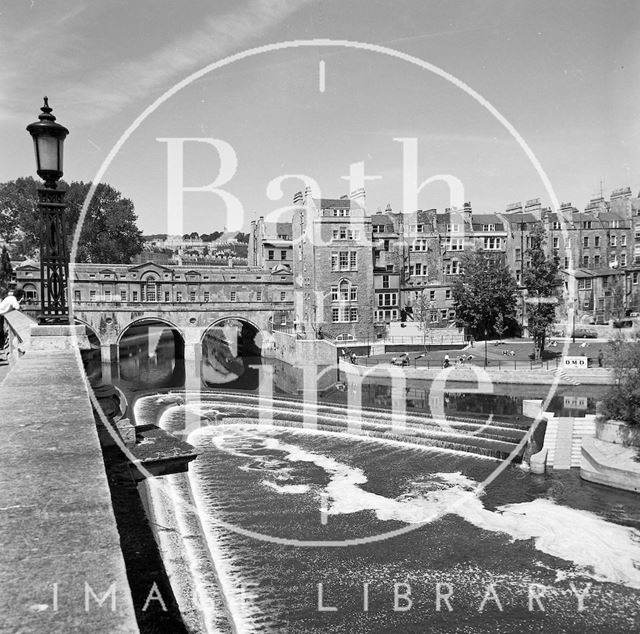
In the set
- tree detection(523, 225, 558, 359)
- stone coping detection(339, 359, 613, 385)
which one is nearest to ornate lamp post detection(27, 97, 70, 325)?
stone coping detection(339, 359, 613, 385)

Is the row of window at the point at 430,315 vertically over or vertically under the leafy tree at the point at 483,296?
under

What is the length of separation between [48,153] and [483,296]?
57877 millimetres

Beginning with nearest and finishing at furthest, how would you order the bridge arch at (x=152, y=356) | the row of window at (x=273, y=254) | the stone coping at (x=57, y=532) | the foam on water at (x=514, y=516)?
1. the stone coping at (x=57, y=532)
2. the foam on water at (x=514, y=516)
3. the bridge arch at (x=152, y=356)
4. the row of window at (x=273, y=254)

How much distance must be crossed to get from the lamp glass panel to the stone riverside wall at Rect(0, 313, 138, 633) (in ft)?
16.8

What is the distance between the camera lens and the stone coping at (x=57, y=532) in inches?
92.7

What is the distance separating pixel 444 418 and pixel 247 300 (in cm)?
4079

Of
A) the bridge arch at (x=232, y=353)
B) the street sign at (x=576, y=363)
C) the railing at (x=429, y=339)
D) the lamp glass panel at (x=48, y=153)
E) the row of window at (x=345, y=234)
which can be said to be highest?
the row of window at (x=345, y=234)

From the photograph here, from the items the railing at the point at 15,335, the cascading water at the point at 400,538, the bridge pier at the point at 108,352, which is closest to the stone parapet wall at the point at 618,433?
the cascading water at the point at 400,538

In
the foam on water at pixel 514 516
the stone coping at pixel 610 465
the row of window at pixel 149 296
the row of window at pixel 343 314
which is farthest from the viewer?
the row of window at pixel 149 296

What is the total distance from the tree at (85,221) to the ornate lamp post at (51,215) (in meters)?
74.1

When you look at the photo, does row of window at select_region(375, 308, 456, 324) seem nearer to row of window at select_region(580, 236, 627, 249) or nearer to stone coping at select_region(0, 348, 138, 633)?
row of window at select_region(580, 236, 627, 249)

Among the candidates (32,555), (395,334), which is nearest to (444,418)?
(395,334)

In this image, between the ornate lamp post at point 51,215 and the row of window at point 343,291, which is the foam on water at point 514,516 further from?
the row of window at point 343,291

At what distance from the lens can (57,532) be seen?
297cm
